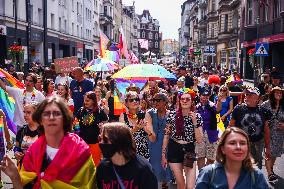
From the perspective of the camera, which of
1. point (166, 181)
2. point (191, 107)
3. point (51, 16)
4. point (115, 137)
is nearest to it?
point (115, 137)

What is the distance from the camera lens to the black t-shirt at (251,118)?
6.42 m

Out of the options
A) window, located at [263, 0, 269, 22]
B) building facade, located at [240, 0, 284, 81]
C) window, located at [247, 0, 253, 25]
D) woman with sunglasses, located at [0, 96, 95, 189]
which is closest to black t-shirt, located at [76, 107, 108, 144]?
woman with sunglasses, located at [0, 96, 95, 189]

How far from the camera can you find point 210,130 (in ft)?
24.6

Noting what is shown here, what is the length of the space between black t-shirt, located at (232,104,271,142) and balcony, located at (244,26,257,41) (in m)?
27.3

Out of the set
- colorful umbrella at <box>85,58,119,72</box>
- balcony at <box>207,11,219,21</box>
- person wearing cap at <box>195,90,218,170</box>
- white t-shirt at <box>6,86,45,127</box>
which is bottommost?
person wearing cap at <box>195,90,218,170</box>

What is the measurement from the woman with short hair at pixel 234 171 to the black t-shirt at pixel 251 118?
9.74 ft

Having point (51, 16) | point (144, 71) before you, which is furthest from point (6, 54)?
point (144, 71)

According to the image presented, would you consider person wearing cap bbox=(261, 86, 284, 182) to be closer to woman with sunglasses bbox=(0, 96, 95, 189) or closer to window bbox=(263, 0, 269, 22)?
woman with sunglasses bbox=(0, 96, 95, 189)

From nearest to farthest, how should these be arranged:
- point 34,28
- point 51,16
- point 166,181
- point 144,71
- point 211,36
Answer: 1. point 166,181
2. point 144,71
3. point 34,28
4. point 51,16
5. point 211,36

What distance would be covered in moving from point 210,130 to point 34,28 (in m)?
26.9

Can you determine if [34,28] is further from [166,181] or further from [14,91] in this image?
[166,181]

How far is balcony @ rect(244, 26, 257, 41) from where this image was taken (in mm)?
32681

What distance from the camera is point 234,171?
352 cm

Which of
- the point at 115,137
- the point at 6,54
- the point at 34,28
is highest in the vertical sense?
the point at 34,28
